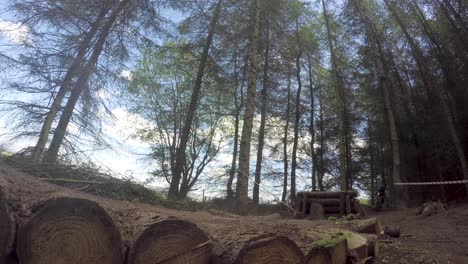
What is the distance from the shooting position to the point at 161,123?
19172mm

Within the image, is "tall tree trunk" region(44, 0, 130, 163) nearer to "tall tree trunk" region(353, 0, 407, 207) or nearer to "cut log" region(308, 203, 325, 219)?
"cut log" region(308, 203, 325, 219)

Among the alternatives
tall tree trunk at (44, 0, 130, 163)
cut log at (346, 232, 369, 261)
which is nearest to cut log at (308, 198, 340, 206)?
cut log at (346, 232, 369, 261)

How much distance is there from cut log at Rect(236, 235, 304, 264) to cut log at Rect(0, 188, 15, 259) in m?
1.13

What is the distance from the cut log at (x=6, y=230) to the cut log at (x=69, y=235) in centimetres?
3

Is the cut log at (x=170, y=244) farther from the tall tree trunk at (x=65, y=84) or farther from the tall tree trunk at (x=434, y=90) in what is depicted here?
the tall tree trunk at (x=434, y=90)

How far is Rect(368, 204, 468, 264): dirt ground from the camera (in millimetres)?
3854

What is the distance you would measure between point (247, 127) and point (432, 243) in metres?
5.24

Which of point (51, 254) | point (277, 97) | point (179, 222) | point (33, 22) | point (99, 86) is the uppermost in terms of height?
point (277, 97)

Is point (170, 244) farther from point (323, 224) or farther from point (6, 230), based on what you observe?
point (323, 224)

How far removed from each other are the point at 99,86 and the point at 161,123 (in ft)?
38.1

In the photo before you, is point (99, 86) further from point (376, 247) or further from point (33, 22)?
point (376, 247)

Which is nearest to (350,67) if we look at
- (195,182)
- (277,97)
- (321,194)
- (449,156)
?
(277,97)

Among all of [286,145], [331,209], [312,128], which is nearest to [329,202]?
[331,209]

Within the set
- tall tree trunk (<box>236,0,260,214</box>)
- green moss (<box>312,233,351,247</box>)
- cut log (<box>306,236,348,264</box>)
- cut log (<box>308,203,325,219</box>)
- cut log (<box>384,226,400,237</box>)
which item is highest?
tall tree trunk (<box>236,0,260,214</box>)
